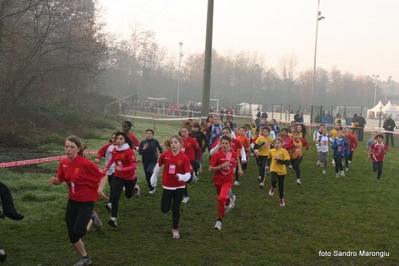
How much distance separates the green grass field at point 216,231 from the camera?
7.32 metres

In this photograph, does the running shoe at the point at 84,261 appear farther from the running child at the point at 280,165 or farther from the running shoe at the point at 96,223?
the running child at the point at 280,165

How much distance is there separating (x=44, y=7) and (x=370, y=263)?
19574 mm

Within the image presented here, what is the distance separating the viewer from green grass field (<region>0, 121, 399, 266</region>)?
7316 mm

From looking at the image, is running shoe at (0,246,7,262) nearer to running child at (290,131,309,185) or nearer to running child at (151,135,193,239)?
running child at (151,135,193,239)

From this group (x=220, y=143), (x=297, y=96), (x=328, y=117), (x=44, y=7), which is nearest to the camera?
(x=220, y=143)

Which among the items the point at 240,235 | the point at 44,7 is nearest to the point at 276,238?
the point at 240,235

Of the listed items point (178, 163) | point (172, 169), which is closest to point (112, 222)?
point (172, 169)

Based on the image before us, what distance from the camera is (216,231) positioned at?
8859 millimetres

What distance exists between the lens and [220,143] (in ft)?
30.4

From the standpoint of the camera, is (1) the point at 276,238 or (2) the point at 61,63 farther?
(2) the point at 61,63

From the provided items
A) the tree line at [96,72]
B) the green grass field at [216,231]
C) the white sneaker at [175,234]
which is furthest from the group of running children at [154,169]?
the tree line at [96,72]

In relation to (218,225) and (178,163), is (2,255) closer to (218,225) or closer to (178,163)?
(178,163)

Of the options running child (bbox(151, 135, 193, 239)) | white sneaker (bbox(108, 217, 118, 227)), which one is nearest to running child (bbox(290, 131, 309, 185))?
running child (bbox(151, 135, 193, 239))

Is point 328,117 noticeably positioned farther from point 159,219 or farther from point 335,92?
point 335,92
